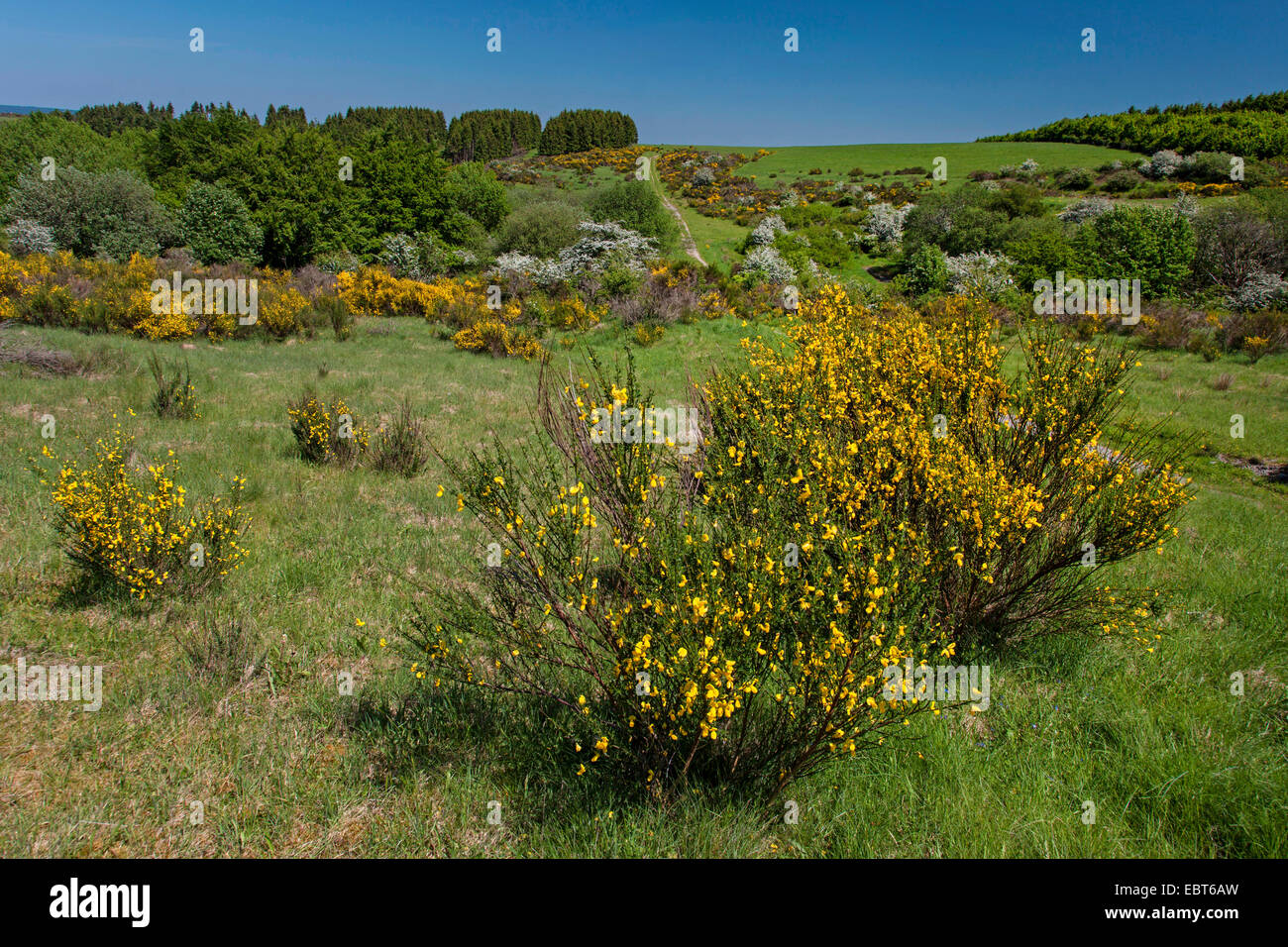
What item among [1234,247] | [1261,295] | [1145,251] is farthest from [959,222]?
[1261,295]

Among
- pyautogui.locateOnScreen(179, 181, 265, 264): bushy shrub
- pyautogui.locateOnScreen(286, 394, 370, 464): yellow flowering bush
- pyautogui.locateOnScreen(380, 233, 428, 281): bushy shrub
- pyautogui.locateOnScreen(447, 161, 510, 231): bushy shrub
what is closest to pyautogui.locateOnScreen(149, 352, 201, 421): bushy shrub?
pyautogui.locateOnScreen(286, 394, 370, 464): yellow flowering bush

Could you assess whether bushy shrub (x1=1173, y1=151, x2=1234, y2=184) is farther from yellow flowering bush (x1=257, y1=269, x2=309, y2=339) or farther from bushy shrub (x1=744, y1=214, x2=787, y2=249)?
yellow flowering bush (x1=257, y1=269, x2=309, y2=339)

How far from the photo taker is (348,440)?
909 centimetres

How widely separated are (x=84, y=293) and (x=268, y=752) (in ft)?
75.9

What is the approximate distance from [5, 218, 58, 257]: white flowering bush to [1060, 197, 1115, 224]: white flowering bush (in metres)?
59.4

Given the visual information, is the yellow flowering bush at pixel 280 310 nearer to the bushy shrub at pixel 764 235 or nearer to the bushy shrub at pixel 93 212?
the bushy shrub at pixel 93 212

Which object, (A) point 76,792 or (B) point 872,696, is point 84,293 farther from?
(B) point 872,696

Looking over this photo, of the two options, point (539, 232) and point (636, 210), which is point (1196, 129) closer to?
point (636, 210)

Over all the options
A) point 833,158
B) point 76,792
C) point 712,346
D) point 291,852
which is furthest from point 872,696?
point 833,158

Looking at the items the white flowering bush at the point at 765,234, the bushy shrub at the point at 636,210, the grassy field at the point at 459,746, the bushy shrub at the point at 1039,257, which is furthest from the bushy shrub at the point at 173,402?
the bushy shrub at the point at 1039,257

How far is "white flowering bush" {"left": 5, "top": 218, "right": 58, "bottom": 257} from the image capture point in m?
28.9

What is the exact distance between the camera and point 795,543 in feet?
11.0

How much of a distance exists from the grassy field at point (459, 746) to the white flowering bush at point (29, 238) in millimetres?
32908

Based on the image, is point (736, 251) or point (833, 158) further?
point (833, 158)
